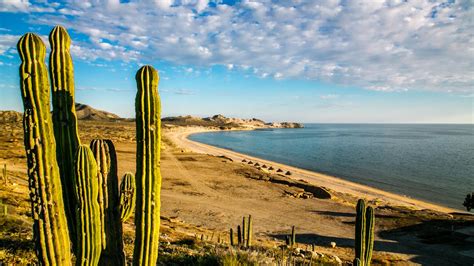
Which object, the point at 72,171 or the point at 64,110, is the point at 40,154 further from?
the point at 64,110

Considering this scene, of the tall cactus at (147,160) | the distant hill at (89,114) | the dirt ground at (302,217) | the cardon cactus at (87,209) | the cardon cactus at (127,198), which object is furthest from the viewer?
the distant hill at (89,114)

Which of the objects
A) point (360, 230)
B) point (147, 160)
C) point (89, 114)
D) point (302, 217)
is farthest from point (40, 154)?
point (89, 114)

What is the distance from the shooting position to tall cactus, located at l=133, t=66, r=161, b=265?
5.06m

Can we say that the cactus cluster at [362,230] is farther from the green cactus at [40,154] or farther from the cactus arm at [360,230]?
the green cactus at [40,154]

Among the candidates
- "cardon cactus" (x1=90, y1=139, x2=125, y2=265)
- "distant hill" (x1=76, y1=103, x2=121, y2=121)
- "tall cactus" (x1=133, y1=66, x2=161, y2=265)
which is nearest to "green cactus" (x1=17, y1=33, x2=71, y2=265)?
"cardon cactus" (x1=90, y1=139, x2=125, y2=265)

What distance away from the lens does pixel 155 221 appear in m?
5.30

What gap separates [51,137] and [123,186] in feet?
9.13

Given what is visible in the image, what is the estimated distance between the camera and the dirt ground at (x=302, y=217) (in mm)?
15516

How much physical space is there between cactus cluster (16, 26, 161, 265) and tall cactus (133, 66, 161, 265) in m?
0.01

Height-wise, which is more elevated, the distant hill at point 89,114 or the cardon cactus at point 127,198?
the distant hill at point 89,114

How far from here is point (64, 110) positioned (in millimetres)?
5203

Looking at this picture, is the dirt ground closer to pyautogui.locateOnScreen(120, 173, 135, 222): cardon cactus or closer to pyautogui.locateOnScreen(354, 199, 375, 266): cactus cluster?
pyautogui.locateOnScreen(120, 173, 135, 222): cardon cactus

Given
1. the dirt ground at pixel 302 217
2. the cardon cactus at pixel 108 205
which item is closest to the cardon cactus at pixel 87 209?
the cardon cactus at pixel 108 205

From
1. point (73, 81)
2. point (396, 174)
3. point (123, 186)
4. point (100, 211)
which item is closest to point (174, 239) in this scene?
point (123, 186)
